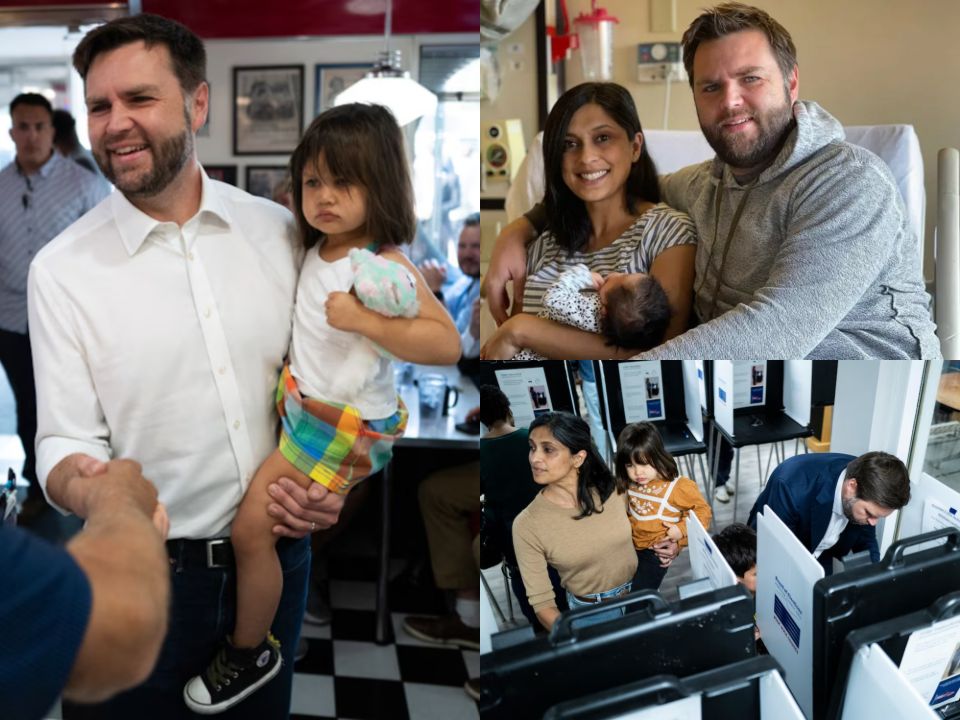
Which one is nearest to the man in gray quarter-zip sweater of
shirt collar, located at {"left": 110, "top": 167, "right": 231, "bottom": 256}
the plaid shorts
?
the plaid shorts

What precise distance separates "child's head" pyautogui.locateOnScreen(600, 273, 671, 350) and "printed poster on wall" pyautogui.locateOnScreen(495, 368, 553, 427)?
0.07 meters

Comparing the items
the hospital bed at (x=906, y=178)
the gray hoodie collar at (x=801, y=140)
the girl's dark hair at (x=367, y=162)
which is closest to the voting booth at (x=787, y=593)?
the hospital bed at (x=906, y=178)

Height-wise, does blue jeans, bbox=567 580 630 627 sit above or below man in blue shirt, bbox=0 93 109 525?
below

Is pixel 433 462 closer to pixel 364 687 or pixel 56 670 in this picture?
pixel 364 687

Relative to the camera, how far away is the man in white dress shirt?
2.46 feet

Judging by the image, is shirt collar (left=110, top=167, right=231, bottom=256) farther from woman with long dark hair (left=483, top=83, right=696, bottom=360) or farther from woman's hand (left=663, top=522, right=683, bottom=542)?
woman's hand (left=663, top=522, right=683, bottom=542)

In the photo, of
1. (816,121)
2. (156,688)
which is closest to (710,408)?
(816,121)

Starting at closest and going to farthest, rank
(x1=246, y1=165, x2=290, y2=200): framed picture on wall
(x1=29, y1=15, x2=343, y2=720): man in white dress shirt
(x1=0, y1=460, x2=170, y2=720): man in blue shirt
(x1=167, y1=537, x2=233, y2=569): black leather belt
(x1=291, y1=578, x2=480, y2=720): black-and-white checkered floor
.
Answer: (x1=0, y1=460, x2=170, y2=720): man in blue shirt, (x1=29, y1=15, x2=343, y2=720): man in white dress shirt, (x1=167, y1=537, x2=233, y2=569): black leather belt, (x1=246, y1=165, x2=290, y2=200): framed picture on wall, (x1=291, y1=578, x2=480, y2=720): black-and-white checkered floor

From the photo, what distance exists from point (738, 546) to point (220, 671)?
51cm

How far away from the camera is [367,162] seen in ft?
2.65

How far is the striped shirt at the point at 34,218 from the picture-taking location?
83 centimetres

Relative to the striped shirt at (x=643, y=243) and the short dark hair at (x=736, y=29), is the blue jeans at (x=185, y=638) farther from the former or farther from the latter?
the short dark hair at (x=736, y=29)

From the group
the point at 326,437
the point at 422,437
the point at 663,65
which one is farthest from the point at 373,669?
the point at 663,65

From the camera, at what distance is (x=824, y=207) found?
2.10 ft
